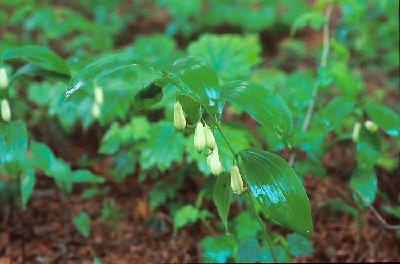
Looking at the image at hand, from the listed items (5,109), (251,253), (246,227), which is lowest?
(251,253)

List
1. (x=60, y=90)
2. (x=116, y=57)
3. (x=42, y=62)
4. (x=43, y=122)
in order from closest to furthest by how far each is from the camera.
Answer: (x=116, y=57) → (x=42, y=62) → (x=60, y=90) → (x=43, y=122)

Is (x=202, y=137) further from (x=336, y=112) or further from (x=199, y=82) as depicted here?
(x=336, y=112)

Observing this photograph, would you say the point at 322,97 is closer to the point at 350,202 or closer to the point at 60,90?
the point at 350,202

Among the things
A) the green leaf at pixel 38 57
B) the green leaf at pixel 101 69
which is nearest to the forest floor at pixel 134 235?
the green leaf at pixel 38 57

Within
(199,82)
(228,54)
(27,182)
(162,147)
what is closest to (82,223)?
(27,182)

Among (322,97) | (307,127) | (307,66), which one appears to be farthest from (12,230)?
(307,66)

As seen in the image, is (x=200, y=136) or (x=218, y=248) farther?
(x=218, y=248)
